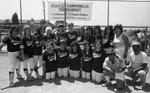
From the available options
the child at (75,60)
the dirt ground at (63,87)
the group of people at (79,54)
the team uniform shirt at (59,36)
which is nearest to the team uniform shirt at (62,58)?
the group of people at (79,54)

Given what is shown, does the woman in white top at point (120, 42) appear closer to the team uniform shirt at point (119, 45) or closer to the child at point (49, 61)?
the team uniform shirt at point (119, 45)

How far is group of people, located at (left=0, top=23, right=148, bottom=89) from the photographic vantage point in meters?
5.55

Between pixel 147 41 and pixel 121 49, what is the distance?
21.9 ft

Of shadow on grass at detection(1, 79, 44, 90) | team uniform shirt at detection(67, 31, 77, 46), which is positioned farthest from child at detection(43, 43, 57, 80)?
team uniform shirt at detection(67, 31, 77, 46)

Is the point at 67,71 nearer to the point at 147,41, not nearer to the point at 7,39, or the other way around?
the point at 7,39

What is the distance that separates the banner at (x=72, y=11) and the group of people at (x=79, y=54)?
5.68 m

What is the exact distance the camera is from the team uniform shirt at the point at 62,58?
6.44 meters

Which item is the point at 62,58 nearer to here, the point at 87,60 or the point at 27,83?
the point at 87,60

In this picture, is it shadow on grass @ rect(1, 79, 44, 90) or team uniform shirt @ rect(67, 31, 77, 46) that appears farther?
team uniform shirt @ rect(67, 31, 77, 46)

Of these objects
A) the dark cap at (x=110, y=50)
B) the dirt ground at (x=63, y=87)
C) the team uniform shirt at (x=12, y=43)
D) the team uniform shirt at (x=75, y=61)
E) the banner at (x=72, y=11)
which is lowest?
the dirt ground at (x=63, y=87)

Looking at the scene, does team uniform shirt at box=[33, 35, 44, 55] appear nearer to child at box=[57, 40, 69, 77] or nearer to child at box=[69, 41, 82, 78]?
child at box=[57, 40, 69, 77]

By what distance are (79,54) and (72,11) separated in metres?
6.42

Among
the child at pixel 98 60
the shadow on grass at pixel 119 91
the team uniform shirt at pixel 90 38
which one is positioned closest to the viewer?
the shadow on grass at pixel 119 91

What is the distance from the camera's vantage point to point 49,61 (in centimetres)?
624
